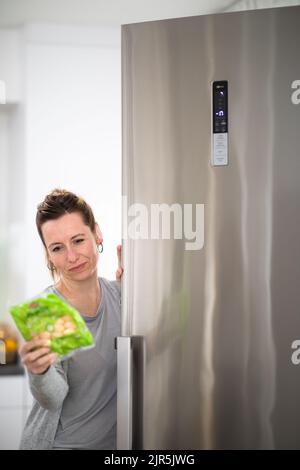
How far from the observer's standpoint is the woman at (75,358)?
134 cm

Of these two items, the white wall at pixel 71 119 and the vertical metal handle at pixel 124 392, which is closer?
the vertical metal handle at pixel 124 392

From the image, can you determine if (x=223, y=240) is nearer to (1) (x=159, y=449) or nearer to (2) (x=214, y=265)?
(2) (x=214, y=265)

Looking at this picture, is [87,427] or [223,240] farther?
[87,427]

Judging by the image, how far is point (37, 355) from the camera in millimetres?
1221

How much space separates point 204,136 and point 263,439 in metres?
0.67

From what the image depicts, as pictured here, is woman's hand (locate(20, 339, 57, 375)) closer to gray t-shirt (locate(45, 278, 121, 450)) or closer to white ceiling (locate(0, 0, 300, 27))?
gray t-shirt (locate(45, 278, 121, 450))

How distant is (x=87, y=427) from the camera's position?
4.66 feet

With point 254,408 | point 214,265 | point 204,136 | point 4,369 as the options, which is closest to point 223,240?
point 214,265

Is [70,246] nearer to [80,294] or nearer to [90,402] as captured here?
[80,294]

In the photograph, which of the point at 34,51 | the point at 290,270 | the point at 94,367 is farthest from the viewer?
the point at 34,51
